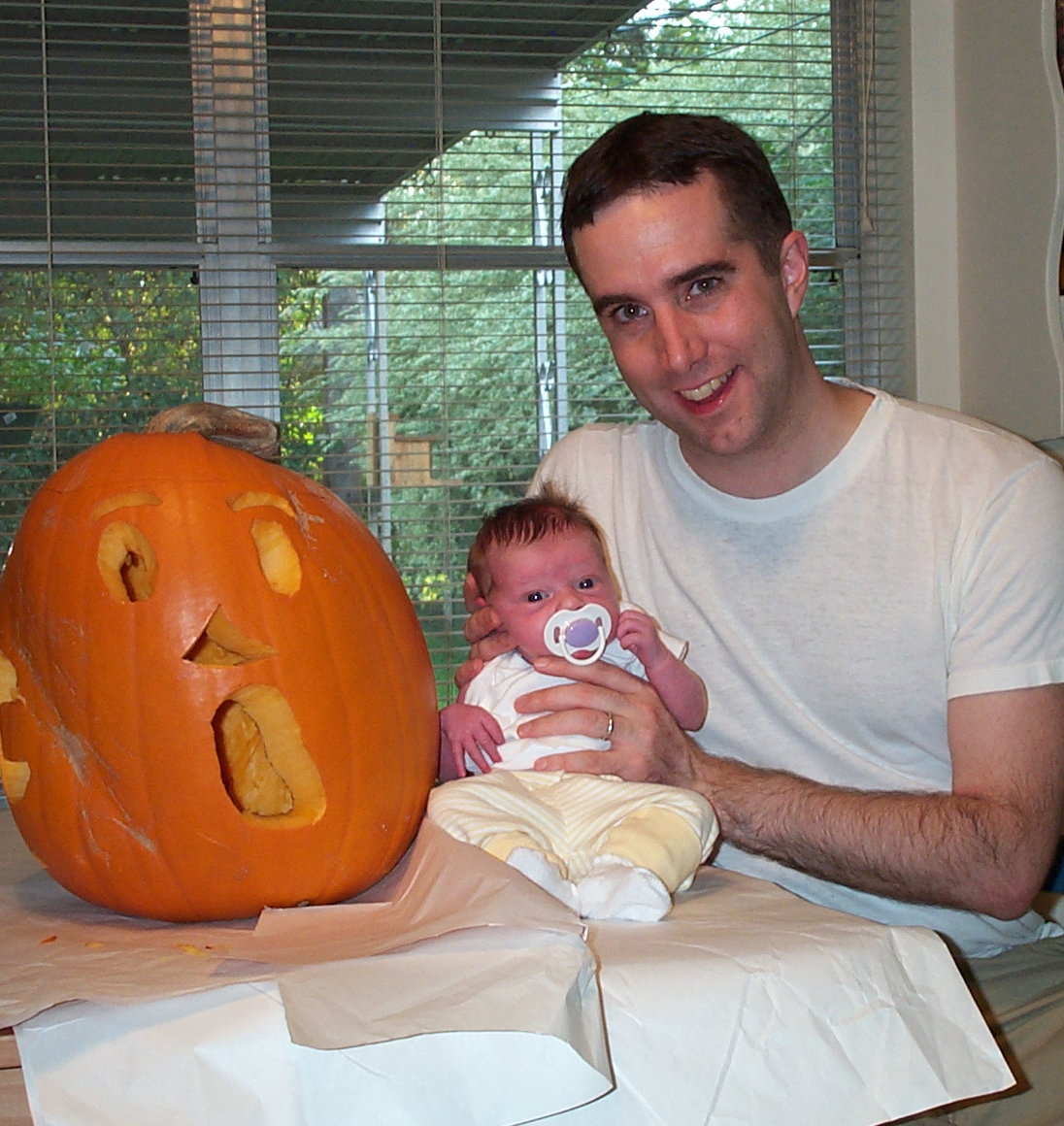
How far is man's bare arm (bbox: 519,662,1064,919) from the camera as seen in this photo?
111cm

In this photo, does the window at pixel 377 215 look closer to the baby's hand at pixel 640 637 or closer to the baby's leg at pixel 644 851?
the baby's hand at pixel 640 637

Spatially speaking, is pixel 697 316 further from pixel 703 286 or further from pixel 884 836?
pixel 884 836

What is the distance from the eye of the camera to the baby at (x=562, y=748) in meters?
0.80

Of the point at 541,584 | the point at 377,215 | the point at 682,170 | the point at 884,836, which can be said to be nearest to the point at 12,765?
the point at 541,584

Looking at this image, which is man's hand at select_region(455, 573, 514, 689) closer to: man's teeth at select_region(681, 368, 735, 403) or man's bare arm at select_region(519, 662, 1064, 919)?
man's bare arm at select_region(519, 662, 1064, 919)

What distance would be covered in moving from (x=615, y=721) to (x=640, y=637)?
103 millimetres

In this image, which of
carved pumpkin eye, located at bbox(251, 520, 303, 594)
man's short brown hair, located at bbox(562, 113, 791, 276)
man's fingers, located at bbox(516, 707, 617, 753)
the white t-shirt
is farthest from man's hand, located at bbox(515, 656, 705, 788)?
man's short brown hair, located at bbox(562, 113, 791, 276)

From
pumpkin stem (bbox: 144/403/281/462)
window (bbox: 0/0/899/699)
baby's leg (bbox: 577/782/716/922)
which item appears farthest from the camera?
window (bbox: 0/0/899/699)

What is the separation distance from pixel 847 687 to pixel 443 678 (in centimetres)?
164

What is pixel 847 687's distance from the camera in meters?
1.29

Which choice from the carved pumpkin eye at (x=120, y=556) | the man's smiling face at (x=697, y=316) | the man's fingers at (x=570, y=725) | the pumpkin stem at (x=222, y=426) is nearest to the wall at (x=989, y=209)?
the man's smiling face at (x=697, y=316)

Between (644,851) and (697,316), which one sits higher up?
(697,316)

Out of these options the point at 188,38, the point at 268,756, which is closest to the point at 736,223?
the point at 268,756

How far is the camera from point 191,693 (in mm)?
761
